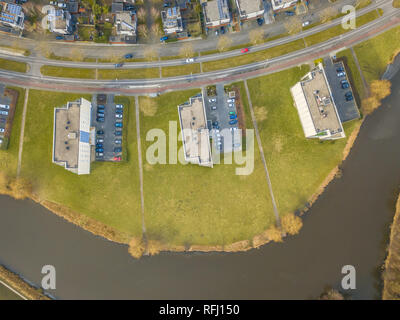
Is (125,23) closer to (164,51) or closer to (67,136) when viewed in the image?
(164,51)

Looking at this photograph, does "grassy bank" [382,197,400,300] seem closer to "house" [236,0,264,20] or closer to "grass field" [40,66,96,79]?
"house" [236,0,264,20]

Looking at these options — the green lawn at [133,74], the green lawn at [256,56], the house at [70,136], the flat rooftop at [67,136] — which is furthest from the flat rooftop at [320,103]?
the flat rooftop at [67,136]

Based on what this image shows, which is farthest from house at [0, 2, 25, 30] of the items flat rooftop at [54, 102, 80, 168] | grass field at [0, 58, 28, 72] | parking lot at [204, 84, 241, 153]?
parking lot at [204, 84, 241, 153]

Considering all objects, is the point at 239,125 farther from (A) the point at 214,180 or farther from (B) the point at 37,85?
(B) the point at 37,85

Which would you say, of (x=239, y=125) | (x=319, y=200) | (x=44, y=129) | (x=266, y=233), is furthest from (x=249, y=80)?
(x=44, y=129)

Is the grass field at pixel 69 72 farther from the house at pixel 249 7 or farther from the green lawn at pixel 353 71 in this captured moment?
the green lawn at pixel 353 71
